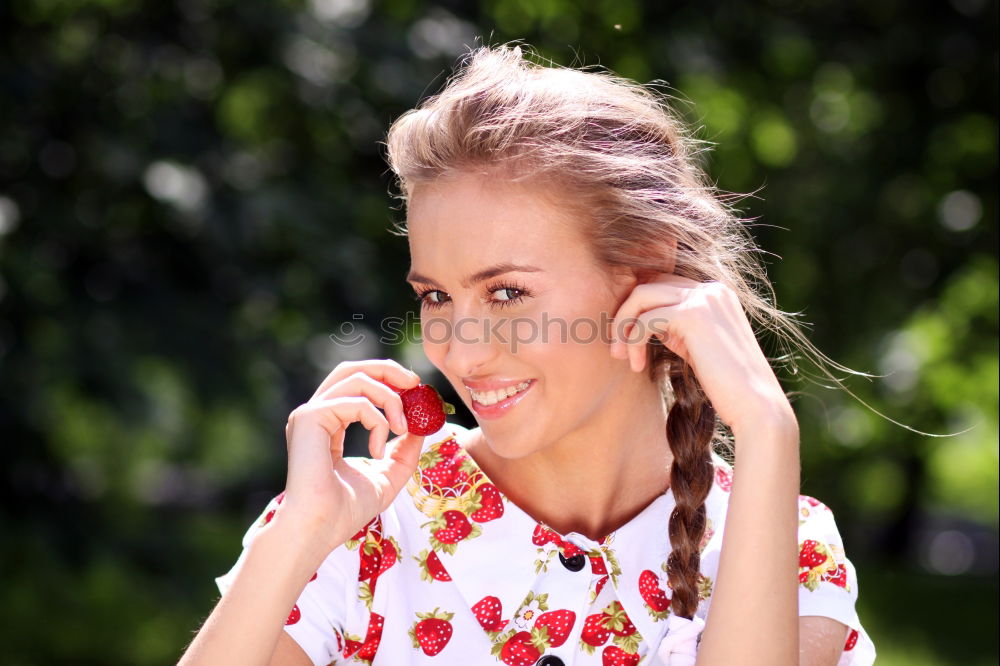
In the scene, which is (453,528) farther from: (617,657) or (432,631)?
(617,657)

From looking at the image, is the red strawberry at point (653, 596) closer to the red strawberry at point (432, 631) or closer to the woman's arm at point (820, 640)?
the woman's arm at point (820, 640)

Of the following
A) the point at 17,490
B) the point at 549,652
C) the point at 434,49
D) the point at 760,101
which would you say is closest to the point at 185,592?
the point at 17,490

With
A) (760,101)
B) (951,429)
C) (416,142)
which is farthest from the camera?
(951,429)

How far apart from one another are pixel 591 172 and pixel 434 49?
144 inches

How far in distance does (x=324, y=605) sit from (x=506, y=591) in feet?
1.14

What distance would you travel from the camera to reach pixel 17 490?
220 inches

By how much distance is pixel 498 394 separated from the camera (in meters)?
2.22

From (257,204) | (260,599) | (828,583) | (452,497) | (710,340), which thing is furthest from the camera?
(257,204)

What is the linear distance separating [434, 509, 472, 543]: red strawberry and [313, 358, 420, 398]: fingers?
0.28 metres

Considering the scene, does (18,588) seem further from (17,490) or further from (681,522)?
(681,522)

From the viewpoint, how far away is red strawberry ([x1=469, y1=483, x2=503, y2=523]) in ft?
7.65

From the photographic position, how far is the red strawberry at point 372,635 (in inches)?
87.6

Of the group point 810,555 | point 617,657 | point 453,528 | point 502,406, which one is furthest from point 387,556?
point 810,555

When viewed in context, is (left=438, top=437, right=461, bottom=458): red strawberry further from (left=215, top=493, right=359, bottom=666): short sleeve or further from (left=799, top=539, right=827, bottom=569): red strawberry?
(left=799, top=539, right=827, bottom=569): red strawberry
